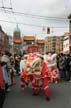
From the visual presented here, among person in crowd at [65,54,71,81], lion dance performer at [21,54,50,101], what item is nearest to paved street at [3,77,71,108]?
lion dance performer at [21,54,50,101]

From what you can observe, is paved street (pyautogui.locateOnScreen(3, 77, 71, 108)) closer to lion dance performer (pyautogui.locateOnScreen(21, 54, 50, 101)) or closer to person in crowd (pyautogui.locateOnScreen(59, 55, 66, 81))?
lion dance performer (pyautogui.locateOnScreen(21, 54, 50, 101))

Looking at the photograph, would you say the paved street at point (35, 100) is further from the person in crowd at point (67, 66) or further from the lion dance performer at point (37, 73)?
the person in crowd at point (67, 66)

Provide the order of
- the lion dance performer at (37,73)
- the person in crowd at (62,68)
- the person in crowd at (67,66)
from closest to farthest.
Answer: the lion dance performer at (37,73), the person in crowd at (67,66), the person in crowd at (62,68)

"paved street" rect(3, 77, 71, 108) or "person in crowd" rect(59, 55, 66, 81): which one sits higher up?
"paved street" rect(3, 77, 71, 108)

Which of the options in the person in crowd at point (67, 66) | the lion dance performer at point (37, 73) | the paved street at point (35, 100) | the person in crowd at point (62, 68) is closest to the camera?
the paved street at point (35, 100)

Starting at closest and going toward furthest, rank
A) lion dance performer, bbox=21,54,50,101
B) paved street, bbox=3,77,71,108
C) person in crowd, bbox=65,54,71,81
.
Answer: paved street, bbox=3,77,71,108 < lion dance performer, bbox=21,54,50,101 < person in crowd, bbox=65,54,71,81

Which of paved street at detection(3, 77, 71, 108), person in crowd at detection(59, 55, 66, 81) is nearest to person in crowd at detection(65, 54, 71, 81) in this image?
person in crowd at detection(59, 55, 66, 81)

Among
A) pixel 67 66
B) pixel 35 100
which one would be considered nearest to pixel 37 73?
pixel 35 100

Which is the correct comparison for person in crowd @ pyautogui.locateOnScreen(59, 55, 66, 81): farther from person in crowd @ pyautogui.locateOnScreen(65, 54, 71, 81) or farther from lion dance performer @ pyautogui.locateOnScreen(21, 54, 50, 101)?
lion dance performer @ pyautogui.locateOnScreen(21, 54, 50, 101)

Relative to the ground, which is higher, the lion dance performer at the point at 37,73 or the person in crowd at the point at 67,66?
the lion dance performer at the point at 37,73

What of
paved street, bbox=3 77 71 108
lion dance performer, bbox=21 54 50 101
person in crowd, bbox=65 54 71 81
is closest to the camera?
paved street, bbox=3 77 71 108

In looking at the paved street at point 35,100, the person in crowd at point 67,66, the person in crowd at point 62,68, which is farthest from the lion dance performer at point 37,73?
the person in crowd at point 62,68

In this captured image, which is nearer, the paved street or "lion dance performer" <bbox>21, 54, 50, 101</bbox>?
the paved street

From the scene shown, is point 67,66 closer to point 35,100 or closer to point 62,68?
point 62,68
